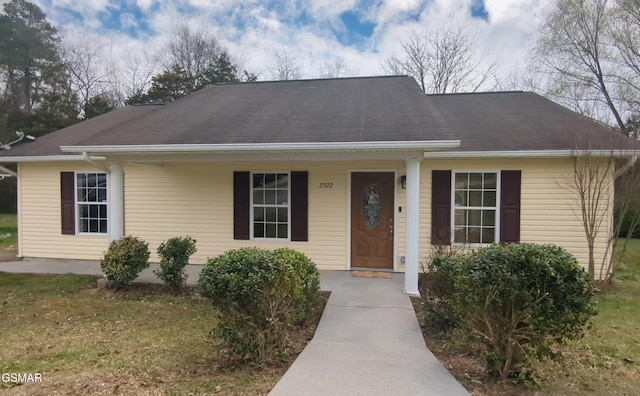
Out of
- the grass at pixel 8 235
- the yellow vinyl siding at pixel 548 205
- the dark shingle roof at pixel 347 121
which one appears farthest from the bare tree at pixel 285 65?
the yellow vinyl siding at pixel 548 205

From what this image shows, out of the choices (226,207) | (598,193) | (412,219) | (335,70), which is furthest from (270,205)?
(335,70)

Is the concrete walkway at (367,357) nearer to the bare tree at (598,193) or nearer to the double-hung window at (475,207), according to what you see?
the double-hung window at (475,207)

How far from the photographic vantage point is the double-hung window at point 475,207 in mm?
7270

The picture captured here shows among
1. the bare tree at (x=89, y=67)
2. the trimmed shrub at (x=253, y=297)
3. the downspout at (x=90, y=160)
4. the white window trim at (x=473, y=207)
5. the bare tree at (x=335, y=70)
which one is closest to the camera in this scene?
the trimmed shrub at (x=253, y=297)

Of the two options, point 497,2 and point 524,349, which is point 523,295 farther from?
point 497,2

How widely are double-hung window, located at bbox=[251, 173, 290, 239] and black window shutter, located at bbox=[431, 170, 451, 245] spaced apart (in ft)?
9.99

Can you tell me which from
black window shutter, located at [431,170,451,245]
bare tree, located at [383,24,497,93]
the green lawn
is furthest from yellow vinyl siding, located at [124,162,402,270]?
bare tree, located at [383,24,497,93]

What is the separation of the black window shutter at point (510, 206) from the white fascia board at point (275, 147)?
251cm

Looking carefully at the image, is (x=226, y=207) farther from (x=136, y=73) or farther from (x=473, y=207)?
(x=136, y=73)

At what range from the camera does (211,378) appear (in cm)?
328

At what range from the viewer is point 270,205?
313 inches

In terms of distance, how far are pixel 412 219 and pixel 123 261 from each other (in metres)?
4.95

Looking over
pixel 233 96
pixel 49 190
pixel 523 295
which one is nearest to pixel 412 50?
pixel 233 96

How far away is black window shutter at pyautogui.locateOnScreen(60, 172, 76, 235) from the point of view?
28.2 ft
